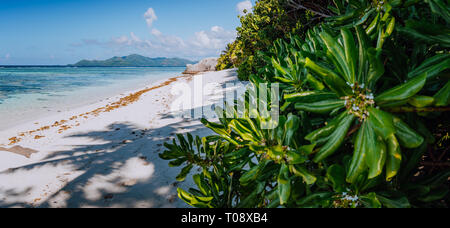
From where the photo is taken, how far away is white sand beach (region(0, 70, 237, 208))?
2.69 m

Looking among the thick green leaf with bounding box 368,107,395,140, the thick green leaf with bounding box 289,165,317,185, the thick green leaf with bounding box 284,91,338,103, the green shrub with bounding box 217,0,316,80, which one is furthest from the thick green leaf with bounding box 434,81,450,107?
the green shrub with bounding box 217,0,316,80

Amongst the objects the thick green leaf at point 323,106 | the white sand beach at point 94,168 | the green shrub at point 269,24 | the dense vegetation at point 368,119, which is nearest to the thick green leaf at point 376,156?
the dense vegetation at point 368,119

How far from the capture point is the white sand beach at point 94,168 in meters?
2.69

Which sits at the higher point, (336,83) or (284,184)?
(336,83)

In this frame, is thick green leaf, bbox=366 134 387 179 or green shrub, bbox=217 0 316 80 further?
green shrub, bbox=217 0 316 80

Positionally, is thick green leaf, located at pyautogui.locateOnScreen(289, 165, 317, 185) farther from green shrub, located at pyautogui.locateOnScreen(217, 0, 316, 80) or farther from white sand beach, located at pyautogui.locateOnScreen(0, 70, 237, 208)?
green shrub, located at pyautogui.locateOnScreen(217, 0, 316, 80)

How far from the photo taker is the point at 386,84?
0.73 meters

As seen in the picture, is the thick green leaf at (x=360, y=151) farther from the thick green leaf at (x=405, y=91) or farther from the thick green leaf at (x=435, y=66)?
the thick green leaf at (x=435, y=66)

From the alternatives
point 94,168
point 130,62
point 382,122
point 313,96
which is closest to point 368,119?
point 382,122

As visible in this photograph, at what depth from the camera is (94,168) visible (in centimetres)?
346

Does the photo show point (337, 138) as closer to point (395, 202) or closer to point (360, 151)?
point (360, 151)

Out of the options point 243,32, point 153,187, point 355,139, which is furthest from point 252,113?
point 243,32
